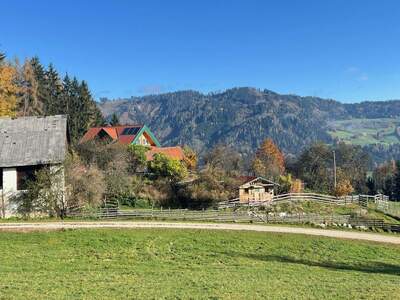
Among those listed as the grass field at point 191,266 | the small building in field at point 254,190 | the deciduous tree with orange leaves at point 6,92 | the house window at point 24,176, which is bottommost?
the grass field at point 191,266

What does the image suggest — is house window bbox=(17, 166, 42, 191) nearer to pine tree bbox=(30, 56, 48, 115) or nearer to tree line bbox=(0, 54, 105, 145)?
tree line bbox=(0, 54, 105, 145)

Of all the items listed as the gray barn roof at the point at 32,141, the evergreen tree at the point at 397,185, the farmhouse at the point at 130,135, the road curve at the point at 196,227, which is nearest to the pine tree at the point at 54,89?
the farmhouse at the point at 130,135

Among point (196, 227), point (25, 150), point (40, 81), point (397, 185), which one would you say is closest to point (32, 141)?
point (25, 150)

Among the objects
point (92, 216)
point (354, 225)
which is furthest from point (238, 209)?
point (92, 216)

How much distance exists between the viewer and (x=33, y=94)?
65.4 m

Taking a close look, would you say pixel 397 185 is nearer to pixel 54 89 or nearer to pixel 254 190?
pixel 254 190

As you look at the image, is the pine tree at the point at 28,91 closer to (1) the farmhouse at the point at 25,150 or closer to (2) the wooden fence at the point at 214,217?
(1) the farmhouse at the point at 25,150

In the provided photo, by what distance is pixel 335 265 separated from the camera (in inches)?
902

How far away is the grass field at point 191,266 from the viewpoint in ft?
49.0

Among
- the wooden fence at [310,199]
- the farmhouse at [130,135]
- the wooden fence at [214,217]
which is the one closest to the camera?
the wooden fence at [214,217]

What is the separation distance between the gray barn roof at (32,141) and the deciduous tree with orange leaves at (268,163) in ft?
152

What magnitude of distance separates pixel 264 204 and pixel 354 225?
52.5 feet

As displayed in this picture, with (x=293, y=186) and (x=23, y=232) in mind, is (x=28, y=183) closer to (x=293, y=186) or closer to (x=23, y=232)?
(x=23, y=232)

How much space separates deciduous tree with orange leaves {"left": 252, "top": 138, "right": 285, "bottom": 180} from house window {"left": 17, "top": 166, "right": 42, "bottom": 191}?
1910 inches
